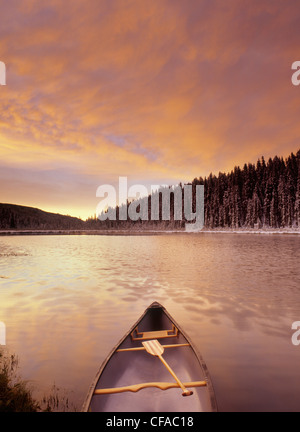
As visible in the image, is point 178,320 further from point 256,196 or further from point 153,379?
point 256,196

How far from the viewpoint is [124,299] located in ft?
45.5

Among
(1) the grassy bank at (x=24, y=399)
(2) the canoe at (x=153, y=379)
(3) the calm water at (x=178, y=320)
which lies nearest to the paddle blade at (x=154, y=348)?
(2) the canoe at (x=153, y=379)

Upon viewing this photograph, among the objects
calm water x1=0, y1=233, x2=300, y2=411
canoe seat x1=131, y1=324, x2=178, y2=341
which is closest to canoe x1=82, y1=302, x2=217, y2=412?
canoe seat x1=131, y1=324, x2=178, y2=341

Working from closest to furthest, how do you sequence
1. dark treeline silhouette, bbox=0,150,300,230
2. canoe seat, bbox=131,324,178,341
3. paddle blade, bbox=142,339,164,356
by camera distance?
paddle blade, bbox=142,339,164,356, canoe seat, bbox=131,324,178,341, dark treeline silhouette, bbox=0,150,300,230

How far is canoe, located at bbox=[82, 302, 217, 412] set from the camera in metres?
4.20

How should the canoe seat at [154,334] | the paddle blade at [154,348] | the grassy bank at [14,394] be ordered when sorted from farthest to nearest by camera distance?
the canoe seat at [154,334] < the paddle blade at [154,348] < the grassy bank at [14,394]

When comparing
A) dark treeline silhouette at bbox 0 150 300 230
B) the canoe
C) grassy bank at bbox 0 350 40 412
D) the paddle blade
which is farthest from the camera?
dark treeline silhouette at bbox 0 150 300 230

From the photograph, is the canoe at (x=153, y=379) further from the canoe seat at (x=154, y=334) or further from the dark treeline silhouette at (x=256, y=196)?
the dark treeline silhouette at (x=256, y=196)

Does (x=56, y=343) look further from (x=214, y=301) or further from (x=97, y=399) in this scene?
(x=214, y=301)

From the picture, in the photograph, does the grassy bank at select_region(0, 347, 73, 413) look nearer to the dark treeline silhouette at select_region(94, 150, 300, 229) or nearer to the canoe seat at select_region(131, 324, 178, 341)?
the canoe seat at select_region(131, 324, 178, 341)

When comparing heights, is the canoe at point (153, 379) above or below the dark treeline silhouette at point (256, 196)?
below

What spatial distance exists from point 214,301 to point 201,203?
12119cm

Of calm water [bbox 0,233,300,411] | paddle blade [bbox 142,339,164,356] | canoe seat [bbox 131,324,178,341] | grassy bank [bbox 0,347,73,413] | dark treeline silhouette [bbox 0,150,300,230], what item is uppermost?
dark treeline silhouette [bbox 0,150,300,230]

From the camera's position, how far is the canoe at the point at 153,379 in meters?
4.20
